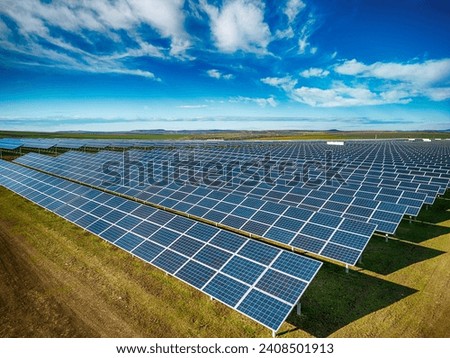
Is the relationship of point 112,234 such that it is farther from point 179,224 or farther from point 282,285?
point 282,285

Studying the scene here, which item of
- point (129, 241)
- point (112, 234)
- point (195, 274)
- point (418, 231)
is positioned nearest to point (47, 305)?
point (129, 241)

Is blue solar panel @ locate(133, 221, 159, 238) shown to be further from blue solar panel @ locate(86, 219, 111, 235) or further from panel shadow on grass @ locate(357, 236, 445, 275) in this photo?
panel shadow on grass @ locate(357, 236, 445, 275)

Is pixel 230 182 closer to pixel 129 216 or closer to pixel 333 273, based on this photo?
pixel 129 216

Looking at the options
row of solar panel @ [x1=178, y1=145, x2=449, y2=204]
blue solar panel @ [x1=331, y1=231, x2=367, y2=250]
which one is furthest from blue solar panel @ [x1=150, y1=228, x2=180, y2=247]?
row of solar panel @ [x1=178, y1=145, x2=449, y2=204]

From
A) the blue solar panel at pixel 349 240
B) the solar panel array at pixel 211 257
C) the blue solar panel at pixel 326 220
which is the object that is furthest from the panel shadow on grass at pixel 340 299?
the blue solar panel at pixel 326 220
